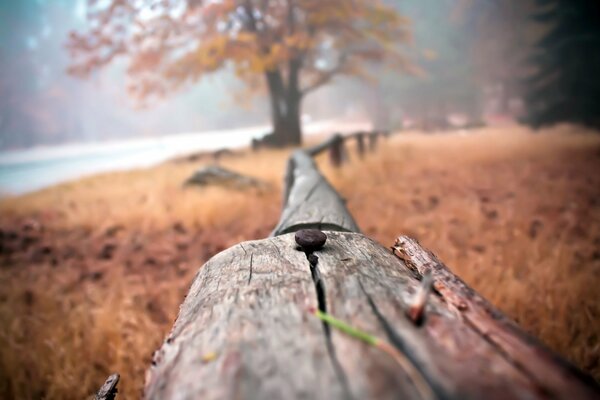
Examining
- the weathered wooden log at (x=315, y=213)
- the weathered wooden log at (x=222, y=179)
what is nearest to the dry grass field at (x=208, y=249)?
the weathered wooden log at (x=222, y=179)

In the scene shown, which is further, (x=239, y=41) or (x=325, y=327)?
(x=239, y=41)

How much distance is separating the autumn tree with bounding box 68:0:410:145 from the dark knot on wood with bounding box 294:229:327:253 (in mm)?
8703

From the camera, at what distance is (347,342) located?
57 cm

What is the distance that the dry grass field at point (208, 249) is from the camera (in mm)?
1942

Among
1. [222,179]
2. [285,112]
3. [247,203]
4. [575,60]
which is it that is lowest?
[247,203]

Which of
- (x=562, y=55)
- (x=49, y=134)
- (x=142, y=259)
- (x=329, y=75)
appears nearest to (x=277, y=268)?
(x=142, y=259)

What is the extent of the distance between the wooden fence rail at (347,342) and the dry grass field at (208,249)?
57.7 inches

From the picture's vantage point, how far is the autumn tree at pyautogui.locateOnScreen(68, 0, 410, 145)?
9094 millimetres

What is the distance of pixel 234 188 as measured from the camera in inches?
233

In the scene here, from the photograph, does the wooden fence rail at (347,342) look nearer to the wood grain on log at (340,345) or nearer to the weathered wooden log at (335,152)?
the wood grain on log at (340,345)

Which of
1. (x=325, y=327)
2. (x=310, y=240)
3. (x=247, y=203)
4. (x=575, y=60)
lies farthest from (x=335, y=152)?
(x=575, y=60)

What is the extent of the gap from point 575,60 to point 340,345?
50.5ft

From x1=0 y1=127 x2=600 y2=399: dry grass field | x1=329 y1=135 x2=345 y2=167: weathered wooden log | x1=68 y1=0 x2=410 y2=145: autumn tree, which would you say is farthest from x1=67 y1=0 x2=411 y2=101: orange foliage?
x1=0 y1=127 x2=600 y2=399: dry grass field

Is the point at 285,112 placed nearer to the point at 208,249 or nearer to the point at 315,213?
the point at 208,249
